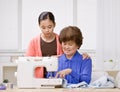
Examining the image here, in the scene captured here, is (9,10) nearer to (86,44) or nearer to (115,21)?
(86,44)

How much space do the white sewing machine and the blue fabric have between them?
0.15m

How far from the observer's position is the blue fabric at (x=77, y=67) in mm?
2213

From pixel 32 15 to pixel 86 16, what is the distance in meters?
0.87

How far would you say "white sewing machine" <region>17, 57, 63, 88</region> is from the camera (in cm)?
212

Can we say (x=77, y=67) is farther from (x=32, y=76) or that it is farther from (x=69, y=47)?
(x=32, y=76)

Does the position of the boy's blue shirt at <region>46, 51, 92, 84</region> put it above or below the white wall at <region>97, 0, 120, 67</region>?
below

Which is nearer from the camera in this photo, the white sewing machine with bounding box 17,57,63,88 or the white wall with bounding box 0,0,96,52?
the white sewing machine with bounding box 17,57,63,88

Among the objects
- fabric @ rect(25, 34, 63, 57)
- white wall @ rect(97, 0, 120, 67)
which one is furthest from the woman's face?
white wall @ rect(97, 0, 120, 67)

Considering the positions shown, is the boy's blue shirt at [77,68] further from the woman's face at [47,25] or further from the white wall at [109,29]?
the white wall at [109,29]

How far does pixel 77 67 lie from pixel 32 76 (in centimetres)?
35

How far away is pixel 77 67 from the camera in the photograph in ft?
7.40

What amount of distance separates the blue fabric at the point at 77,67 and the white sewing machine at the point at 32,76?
0.15 metres

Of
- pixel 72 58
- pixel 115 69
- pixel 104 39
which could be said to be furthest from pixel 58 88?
pixel 104 39

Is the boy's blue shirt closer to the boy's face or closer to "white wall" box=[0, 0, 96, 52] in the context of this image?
the boy's face
